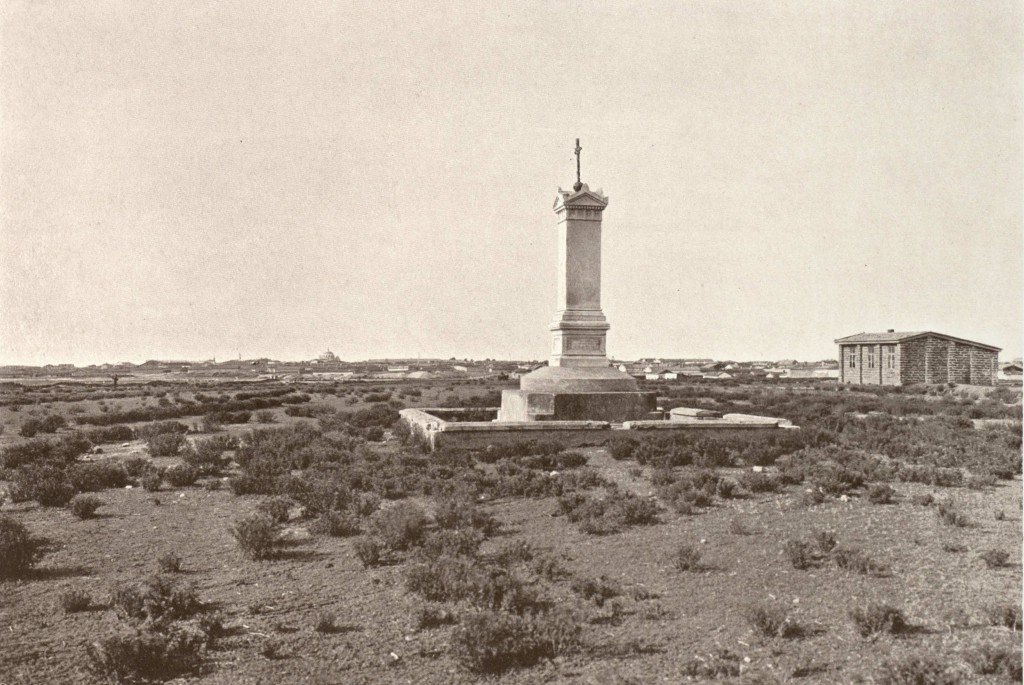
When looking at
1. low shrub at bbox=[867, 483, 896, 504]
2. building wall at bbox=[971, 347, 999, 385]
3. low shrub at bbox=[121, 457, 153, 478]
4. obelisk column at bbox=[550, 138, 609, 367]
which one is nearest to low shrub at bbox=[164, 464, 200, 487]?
low shrub at bbox=[121, 457, 153, 478]

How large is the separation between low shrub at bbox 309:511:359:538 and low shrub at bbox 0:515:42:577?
118 inches

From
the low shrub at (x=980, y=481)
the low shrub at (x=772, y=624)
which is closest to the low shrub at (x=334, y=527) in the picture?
the low shrub at (x=772, y=624)

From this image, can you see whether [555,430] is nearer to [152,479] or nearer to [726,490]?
[726,490]

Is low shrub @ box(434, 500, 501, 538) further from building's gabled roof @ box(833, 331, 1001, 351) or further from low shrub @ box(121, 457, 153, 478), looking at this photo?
building's gabled roof @ box(833, 331, 1001, 351)

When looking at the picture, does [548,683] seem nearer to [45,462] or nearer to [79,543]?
[79,543]

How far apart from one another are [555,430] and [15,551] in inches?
397

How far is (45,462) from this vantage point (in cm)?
1497

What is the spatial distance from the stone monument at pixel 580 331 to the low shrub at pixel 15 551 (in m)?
11.2

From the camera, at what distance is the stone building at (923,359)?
42.6 metres

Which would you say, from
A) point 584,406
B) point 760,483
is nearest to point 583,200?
point 584,406

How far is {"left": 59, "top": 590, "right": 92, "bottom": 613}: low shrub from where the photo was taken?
22.9 ft

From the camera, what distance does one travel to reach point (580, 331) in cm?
1912

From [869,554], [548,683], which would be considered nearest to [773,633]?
[548,683]

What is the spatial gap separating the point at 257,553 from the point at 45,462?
28.8ft
